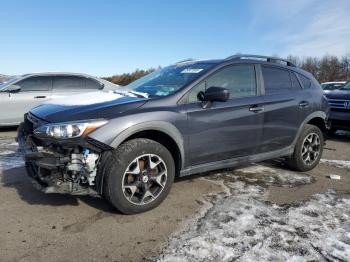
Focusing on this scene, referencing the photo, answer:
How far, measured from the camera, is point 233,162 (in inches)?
179

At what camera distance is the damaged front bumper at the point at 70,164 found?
3.35 metres

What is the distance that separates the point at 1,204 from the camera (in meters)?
3.89

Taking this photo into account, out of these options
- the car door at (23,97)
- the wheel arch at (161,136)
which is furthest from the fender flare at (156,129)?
the car door at (23,97)

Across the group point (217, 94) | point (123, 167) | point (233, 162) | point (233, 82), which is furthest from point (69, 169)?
point (233, 82)

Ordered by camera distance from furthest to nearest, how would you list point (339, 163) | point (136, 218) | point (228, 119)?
point (339, 163), point (228, 119), point (136, 218)

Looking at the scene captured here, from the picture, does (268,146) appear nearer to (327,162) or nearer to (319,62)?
(327,162)

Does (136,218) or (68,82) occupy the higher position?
(68,82)

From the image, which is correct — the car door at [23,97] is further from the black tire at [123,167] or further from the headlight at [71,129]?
the black tire at [123,167]

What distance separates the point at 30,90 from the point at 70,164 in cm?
638

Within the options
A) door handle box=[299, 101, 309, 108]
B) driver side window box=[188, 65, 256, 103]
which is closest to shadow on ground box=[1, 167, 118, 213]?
driver side window box=[188, 65, 256, 103]

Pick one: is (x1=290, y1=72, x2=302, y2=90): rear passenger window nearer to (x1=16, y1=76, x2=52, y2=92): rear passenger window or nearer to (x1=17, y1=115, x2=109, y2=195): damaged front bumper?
(x1=17, y1=115, x2=109, y2=195): damaged front bumper

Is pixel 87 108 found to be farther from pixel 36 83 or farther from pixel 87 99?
pixel 36 83

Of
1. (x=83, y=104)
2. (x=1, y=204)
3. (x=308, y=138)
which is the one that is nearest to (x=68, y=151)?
(x=83, y=104)

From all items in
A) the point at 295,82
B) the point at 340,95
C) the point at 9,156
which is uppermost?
the point at 295,82
